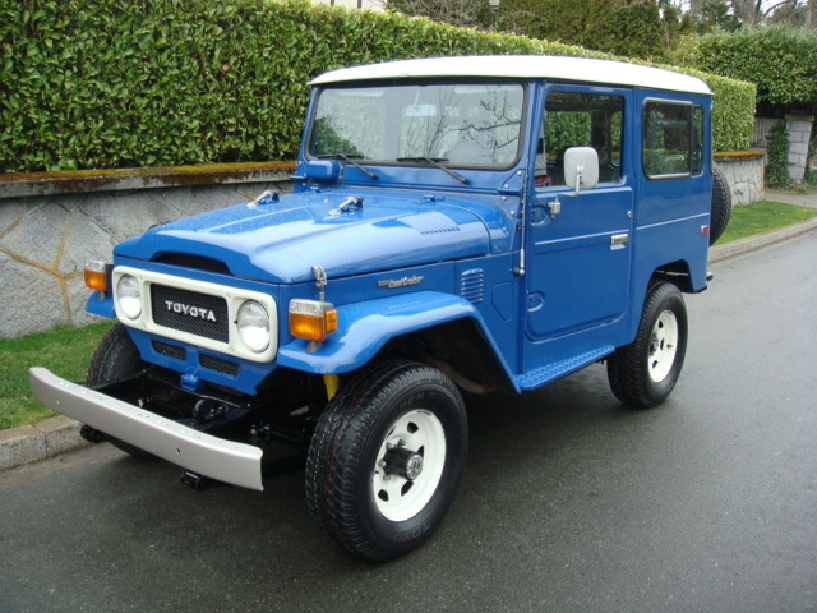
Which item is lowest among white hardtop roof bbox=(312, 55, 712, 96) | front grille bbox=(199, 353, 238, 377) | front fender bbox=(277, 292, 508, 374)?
front grille bbox=(199, 353, 238, 377)

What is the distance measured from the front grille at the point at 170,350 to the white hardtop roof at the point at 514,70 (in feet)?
6.21

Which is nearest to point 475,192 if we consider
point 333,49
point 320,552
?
point 320,552

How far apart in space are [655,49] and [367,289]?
79.7 feet

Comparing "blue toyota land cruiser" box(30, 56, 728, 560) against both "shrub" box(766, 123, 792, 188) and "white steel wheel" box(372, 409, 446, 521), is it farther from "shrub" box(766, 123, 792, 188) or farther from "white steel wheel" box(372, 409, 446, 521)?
"shrub" box(766, 123, 792, 188)

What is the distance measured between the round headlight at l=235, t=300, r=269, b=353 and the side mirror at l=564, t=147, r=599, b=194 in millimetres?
1837

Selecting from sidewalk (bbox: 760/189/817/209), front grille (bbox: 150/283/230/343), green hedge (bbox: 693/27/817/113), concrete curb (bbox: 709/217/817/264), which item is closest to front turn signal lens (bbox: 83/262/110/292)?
front grille (bbox: 150/283/230/343)

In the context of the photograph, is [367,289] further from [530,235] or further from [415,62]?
[415,62]

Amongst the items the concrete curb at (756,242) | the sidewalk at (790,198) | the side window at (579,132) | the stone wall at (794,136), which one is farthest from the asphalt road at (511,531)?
the stone wall at (794,136)

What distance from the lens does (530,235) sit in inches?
159

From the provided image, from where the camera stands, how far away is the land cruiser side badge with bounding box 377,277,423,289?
3.38 metres

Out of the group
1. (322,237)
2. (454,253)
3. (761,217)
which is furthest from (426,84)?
(761,217)

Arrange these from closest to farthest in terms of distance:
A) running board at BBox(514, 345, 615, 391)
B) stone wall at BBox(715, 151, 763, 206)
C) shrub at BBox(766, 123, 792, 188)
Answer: running board at BBox(514, 345, 615, 391), stone wall at BBox(715, 151, 763, 206), shrub at BBox(766, 123, 792, 188)

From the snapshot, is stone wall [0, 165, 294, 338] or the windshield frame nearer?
the windshield frame

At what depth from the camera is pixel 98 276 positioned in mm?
3891
